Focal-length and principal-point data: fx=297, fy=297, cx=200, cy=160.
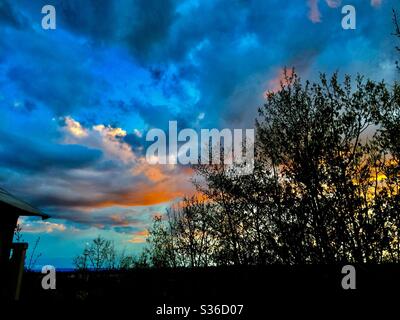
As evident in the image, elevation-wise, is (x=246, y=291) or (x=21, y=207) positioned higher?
(x=21, y=207)

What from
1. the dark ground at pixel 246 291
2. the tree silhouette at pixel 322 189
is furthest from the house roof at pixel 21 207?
the tree silhouette at pixel 322 189

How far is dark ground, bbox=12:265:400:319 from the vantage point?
26.6ft

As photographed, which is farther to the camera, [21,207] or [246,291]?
[246,291]

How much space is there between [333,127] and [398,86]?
3.44 meters

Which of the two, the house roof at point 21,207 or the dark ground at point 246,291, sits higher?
the house roof at point 21,207

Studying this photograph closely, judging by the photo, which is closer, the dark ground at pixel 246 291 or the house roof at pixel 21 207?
the house roof at pixel 21 207

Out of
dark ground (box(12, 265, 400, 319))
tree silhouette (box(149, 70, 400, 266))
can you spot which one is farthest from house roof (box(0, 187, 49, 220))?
tree silhouette (box(149, 70, 400, 266))

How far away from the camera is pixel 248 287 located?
9703 millimetres

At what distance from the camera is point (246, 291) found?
374 inches

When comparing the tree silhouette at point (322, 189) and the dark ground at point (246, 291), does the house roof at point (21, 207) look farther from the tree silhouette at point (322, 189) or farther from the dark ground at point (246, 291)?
the tree silhouette at point (322, 189)

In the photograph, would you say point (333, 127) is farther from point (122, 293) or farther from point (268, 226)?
point (122, 293)

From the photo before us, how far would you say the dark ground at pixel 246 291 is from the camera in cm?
811

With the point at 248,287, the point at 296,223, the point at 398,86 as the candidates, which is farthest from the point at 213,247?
the point at 398,86
